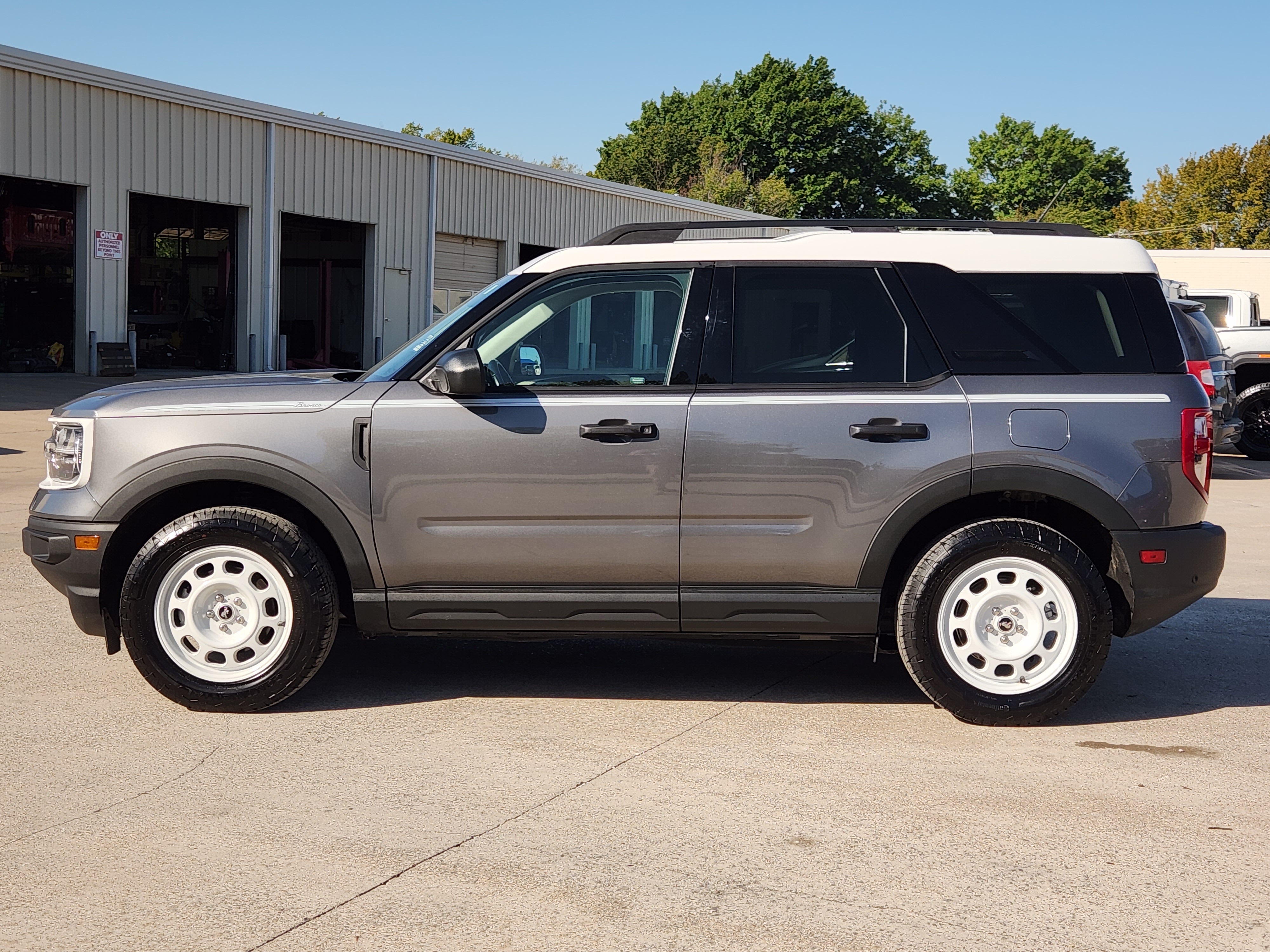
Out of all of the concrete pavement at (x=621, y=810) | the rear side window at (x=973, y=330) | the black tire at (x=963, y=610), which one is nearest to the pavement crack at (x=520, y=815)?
the concrete pavement at (x=621, y=810)

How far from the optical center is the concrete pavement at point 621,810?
3.29m

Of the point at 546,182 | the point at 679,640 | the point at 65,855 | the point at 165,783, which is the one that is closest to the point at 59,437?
the point at 165,783

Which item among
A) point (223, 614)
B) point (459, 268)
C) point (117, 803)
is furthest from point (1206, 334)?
point (459, 268)

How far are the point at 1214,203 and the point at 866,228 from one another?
64819mm

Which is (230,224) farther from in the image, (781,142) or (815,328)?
(781,142)

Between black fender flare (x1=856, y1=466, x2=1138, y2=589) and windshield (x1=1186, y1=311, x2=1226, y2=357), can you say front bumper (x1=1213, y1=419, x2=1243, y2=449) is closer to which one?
windshield (x1=1186, y1=311, x2=1226, y2=357)

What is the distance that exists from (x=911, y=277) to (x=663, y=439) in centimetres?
121

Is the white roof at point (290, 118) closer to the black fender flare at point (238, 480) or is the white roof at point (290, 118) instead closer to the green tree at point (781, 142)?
the black fender flare at point (238, 480)

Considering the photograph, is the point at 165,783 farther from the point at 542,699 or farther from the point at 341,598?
the point at 542,699

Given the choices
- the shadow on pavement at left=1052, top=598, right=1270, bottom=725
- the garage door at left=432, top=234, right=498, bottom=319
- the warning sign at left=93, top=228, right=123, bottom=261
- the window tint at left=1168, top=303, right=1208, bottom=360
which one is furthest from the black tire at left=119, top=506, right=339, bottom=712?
the garage door at left=432, top=234, right=498, bottom=319

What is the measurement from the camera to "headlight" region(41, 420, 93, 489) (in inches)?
200

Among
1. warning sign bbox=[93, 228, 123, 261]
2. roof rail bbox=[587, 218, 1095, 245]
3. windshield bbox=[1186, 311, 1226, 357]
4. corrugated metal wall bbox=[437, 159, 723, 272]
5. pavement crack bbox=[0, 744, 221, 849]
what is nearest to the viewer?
pavement crack bbox=[0, 744, 221, 849]

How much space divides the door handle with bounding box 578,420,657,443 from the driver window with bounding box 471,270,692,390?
0.18m

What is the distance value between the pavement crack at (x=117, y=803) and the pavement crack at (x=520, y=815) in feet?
3.47
